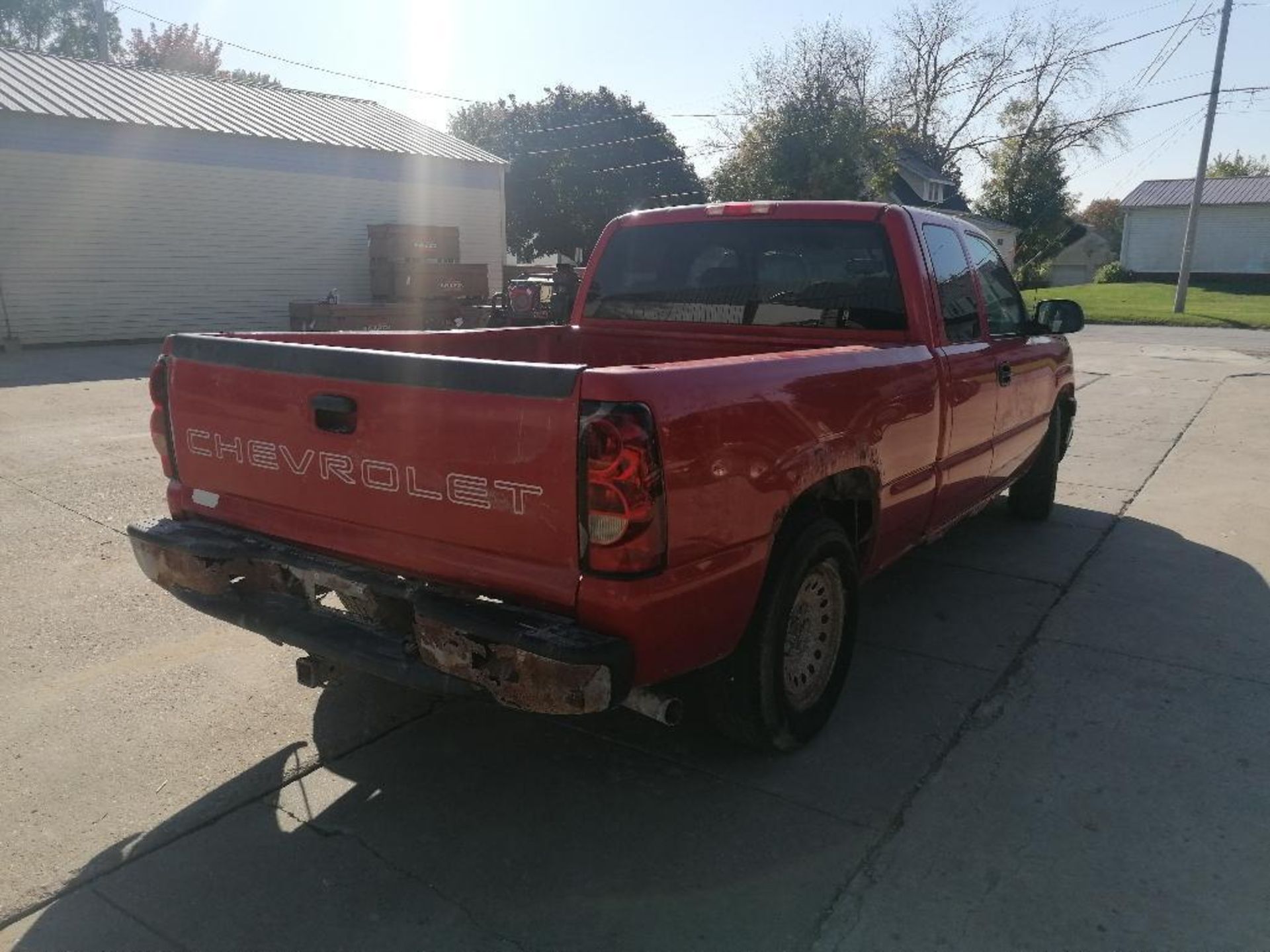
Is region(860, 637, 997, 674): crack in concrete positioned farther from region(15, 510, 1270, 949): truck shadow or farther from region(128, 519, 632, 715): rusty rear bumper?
region(128, 519, 632, 715): rusty rear bumper

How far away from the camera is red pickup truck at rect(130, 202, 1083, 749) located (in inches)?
101

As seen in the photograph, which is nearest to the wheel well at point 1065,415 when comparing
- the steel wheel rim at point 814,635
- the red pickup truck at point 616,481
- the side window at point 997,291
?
the side window at point 997,291

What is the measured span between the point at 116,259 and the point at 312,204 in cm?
438

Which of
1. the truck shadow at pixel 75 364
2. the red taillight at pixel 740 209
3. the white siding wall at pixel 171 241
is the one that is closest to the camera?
the red taillight at pixel 740 209

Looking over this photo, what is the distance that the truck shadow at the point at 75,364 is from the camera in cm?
1318

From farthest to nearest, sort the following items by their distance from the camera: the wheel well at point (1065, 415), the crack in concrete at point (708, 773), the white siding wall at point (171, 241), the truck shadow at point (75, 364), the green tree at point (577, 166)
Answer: the green tree at point (577, 166)
the white siding wall at point (171, 241)
the truck shadow at point (75, 364)
the wheel well at point (1065, 415)
the crack in concrete at point (708, 773)

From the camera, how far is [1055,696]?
3918 millimetres

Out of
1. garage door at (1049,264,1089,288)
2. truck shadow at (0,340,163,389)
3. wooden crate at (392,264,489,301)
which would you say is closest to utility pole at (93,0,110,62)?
wooden crate at (392,264,489,301)

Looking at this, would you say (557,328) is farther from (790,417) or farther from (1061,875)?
(1061,875)

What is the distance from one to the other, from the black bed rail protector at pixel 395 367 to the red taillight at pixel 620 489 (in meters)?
0.14

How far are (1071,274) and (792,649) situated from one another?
81.7 m

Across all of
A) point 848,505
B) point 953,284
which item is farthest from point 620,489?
point 953,284

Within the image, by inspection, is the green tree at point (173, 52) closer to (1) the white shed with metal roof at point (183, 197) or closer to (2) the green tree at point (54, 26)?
(2) the green tree at point (54, 26)

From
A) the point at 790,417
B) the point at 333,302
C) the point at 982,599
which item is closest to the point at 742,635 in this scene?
the point at 790,417
